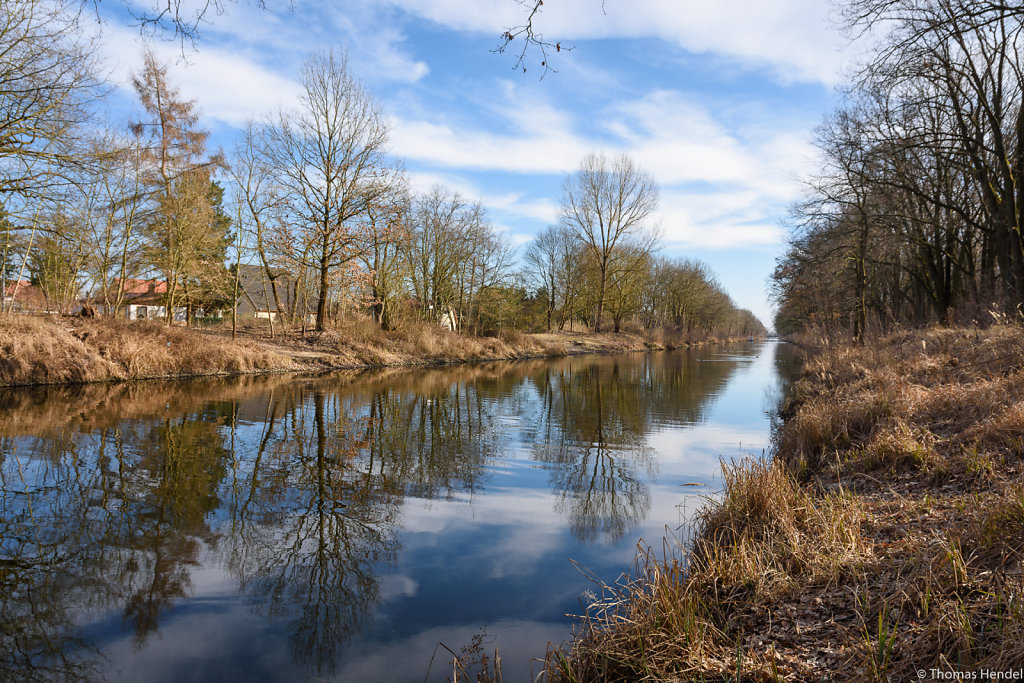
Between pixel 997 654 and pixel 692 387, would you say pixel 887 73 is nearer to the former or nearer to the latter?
pixel 692 387

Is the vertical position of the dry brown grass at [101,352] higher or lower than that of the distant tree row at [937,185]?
lower

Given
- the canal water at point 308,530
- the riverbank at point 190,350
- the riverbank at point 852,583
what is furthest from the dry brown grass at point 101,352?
the riverbank at point 852,583

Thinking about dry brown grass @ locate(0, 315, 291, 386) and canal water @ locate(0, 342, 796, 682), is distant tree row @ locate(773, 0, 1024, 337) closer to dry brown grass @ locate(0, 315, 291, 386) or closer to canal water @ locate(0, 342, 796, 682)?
canal water @ locate(0, 342, 796, 682)

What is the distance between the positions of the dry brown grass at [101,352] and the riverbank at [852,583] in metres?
15.5

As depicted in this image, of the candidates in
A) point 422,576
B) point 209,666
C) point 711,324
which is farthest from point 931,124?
point 711,324

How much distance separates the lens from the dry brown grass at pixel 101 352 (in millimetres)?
13641

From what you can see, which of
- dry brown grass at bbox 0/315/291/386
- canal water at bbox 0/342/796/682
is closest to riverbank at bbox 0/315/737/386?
dry brown grass at bbox 0/315/291/386

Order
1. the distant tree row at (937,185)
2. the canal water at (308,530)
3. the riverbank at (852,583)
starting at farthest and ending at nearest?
the distant tree row at (937,185) → the canal water at (308,530) → the riverbank at (852,583)

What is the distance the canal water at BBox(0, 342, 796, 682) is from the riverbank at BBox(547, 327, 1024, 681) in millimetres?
843

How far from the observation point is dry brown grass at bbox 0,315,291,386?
13.6m

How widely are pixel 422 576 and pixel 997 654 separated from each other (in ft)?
11.9

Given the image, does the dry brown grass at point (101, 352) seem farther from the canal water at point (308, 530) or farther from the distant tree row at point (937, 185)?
the distant tree row at point (937, 185)

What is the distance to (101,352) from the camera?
15.0 meters

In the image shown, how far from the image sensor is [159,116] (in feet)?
77.2
